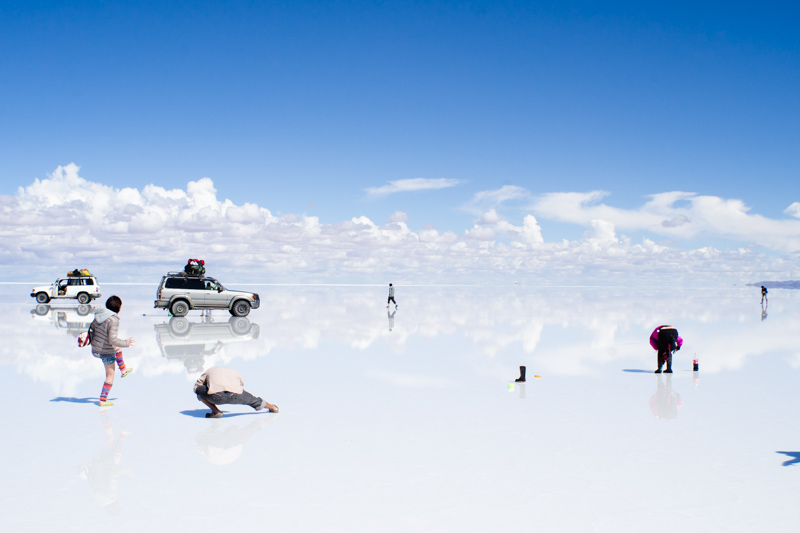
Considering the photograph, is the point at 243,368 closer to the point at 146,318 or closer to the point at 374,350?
the point at 374,350

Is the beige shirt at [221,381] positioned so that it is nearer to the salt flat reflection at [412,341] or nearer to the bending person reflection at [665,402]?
the salt flat reflection at [412,341]

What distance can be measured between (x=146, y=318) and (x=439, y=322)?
591 inches

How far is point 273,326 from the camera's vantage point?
23.8 meters

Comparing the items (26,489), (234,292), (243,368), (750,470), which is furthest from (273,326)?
(750,470)

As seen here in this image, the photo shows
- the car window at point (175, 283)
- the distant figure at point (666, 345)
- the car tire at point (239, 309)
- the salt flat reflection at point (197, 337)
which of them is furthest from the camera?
the car tire at point (239, 309)

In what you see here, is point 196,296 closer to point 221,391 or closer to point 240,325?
point 240,325

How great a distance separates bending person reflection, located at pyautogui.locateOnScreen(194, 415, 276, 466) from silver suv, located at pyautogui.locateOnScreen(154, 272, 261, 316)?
68.9ft

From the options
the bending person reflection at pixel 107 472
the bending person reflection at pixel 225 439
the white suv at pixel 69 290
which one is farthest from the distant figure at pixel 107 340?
the white suv at pixel 69 290

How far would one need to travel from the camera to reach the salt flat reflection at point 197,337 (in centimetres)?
1510

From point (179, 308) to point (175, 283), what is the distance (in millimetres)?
1402

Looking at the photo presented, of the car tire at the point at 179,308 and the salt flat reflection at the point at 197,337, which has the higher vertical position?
the car tire at the point at 179,308

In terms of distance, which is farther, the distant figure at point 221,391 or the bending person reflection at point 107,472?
the distant figure at point 221,391

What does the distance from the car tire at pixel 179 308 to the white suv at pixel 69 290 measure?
656 inches

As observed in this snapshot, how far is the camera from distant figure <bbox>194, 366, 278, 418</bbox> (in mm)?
8625
